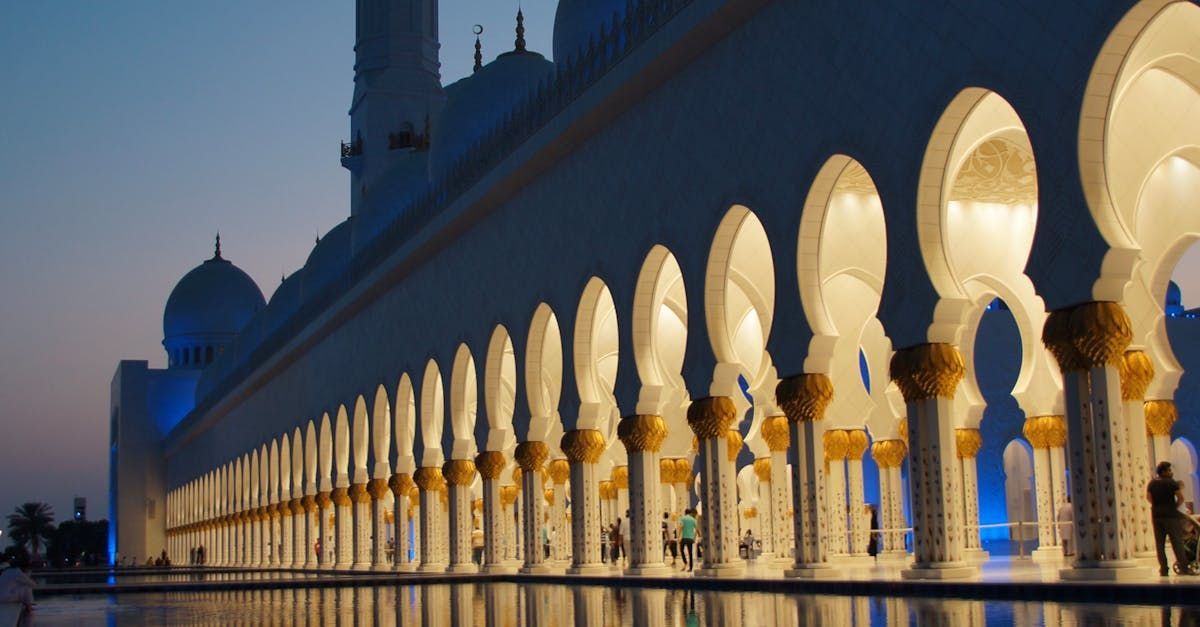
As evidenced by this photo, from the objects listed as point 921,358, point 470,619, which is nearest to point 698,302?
point 921,358

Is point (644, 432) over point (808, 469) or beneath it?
over

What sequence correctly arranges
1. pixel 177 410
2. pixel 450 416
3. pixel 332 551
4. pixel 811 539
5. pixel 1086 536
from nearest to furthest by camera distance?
pixel 1086 536
pixel 811 539
pixel 450 416
pixel 332 551
pixel 177 410

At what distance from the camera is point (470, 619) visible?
8422 mm

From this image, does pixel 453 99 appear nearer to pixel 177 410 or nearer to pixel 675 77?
pixel 675 77

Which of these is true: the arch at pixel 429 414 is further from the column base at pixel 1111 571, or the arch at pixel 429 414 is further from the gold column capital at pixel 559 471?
the column base at pixel 1111 571

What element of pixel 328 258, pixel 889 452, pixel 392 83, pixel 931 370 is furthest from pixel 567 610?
pixel 392 83

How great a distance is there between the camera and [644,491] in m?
13.5

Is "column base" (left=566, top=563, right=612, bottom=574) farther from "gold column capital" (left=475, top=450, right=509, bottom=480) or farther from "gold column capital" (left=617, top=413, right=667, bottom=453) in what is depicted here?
"gold column capital" (left=475, top=450, right=509, bottom=480)

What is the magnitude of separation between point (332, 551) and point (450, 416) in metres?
9.84

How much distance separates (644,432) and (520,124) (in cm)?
393

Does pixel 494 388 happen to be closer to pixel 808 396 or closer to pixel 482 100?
pixel 482 100

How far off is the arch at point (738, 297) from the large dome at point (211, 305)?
88.4 feet

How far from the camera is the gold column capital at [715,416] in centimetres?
1221

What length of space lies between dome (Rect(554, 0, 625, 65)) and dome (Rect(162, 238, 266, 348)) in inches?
1129
